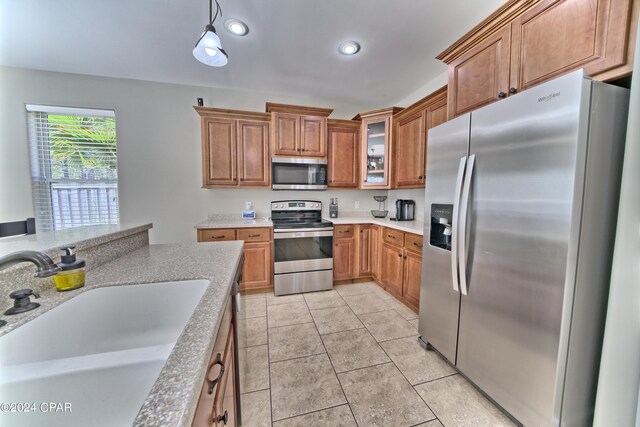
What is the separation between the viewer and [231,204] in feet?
10.8

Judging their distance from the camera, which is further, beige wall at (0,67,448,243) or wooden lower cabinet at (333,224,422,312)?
beige wall at (0,67,448,243)

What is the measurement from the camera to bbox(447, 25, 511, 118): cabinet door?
4.80ft

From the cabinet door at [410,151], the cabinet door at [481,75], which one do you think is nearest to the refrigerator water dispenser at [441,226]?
the cabinet door at [481,75]

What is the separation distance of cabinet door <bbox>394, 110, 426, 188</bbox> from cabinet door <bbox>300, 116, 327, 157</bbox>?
3.20 feet

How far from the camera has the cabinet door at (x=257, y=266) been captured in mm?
2838

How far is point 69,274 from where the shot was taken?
0.85m

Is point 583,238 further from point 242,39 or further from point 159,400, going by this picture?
point 242,39

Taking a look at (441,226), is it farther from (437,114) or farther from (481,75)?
(437,114)

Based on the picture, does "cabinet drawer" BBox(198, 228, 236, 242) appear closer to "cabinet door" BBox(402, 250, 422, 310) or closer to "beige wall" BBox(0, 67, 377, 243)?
"beige wall" BBox(0, 67, 377, 243)

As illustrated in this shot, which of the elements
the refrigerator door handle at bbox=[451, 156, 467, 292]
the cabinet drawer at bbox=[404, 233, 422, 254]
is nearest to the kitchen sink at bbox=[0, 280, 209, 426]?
the refrigerator door handle at bbox=[451, 156, 467, 292]

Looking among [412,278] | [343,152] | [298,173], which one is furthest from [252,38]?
[412,278]

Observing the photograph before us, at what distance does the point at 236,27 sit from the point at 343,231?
239 centimetres

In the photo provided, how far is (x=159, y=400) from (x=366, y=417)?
1.36 m

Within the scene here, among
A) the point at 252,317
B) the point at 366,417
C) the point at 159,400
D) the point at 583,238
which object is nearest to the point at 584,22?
the point at 583,238
